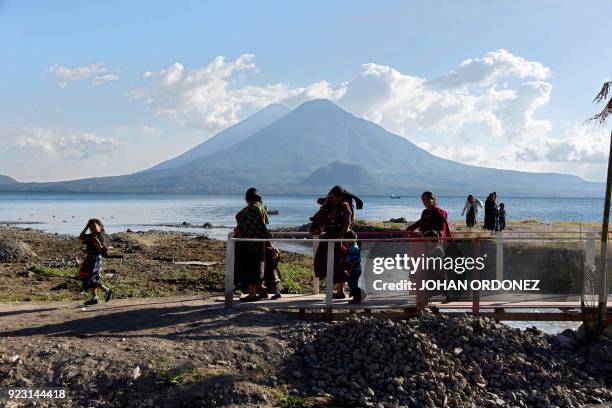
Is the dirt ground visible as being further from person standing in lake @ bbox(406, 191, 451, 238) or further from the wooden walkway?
person standing in lake @ bbox(406, 191, 451, 238)

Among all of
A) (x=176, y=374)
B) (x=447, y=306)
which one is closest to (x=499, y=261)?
(x=447, y=306)

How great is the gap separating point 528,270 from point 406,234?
7.99ft

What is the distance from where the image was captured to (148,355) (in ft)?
25.5

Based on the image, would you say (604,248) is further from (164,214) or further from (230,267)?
(164,214)

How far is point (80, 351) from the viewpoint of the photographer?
7.79m

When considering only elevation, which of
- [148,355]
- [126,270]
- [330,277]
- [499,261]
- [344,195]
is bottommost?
[126,270]

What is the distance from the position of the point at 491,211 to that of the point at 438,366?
59.0 feet

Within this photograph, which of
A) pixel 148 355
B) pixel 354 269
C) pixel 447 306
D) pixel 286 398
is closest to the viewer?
pixel 286 398

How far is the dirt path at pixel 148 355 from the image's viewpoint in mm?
7188

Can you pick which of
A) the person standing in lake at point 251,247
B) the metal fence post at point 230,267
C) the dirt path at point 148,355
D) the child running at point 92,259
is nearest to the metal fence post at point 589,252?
the dirt path at point 148,355

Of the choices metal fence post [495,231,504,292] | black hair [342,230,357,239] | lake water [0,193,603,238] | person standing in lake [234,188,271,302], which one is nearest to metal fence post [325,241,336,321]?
black hair [342,230,357,239]

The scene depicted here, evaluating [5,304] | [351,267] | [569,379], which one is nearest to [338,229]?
[351,267]

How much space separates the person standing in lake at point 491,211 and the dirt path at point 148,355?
56.7 feet

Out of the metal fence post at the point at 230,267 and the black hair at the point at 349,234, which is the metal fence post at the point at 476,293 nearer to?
the black hair at the point at 349,234
